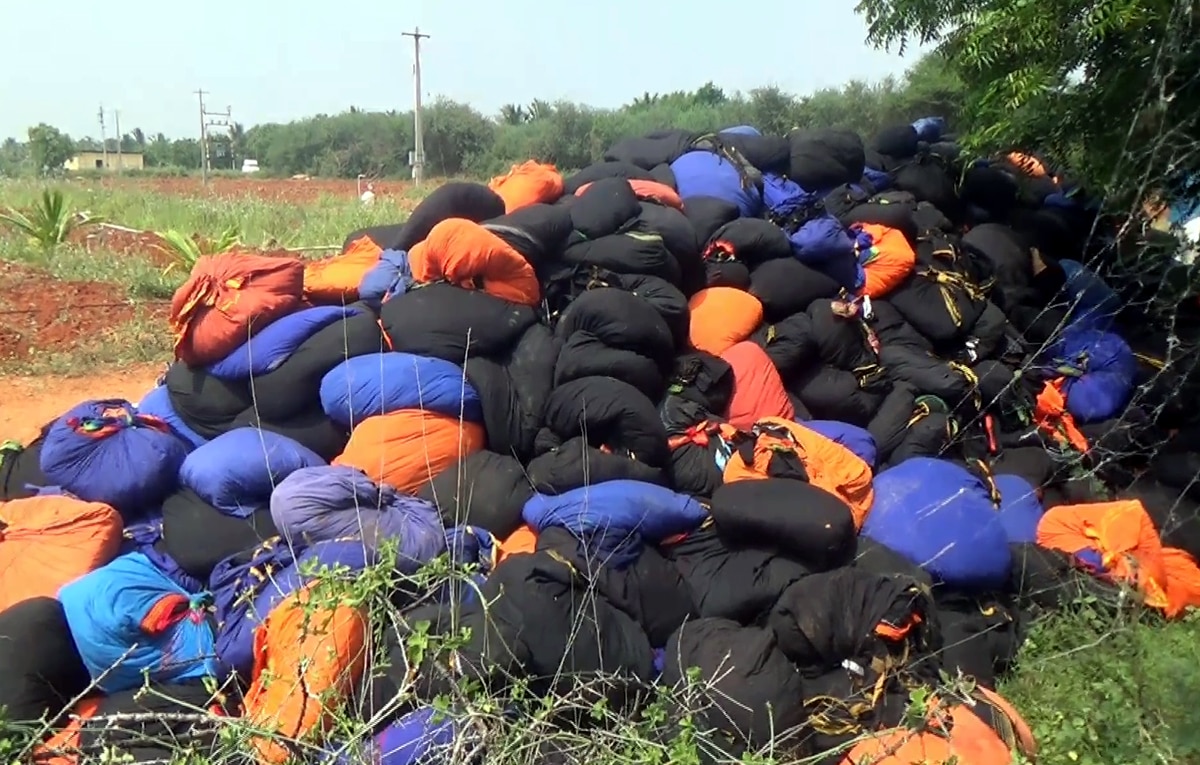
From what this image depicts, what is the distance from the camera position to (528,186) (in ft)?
14.9

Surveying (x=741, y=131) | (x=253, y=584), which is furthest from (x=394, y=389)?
(x=741, y=131)

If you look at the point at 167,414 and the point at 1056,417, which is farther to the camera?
the point at 1056,417

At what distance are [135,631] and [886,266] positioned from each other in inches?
129

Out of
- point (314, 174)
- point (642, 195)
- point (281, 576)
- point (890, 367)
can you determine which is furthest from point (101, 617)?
point (314, 174)

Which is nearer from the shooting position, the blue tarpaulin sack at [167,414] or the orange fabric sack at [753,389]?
the blue tarpaulin sack at [167,414]

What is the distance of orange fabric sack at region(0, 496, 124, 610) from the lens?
3111mm

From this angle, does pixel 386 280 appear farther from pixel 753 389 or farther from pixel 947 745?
pixel 947 745

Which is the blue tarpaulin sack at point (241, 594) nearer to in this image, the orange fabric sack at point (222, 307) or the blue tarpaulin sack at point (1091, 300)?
the orange fabric sack at point (222, 307)

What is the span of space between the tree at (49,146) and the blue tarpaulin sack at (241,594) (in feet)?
103

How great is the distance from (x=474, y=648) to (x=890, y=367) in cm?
239

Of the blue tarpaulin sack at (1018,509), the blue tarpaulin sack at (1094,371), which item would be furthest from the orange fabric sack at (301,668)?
the blue tarpaulin sack at (1094,371)

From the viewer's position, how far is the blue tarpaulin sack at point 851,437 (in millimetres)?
3812

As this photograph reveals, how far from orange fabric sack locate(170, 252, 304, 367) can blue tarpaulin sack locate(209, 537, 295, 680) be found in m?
0.95

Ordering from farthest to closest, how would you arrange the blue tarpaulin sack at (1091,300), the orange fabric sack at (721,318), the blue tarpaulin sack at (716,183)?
the blue tarpaulin sack at (716,183), the blue tarpaulin sack at (1091,300), the orange fabric sack at (721,318)
